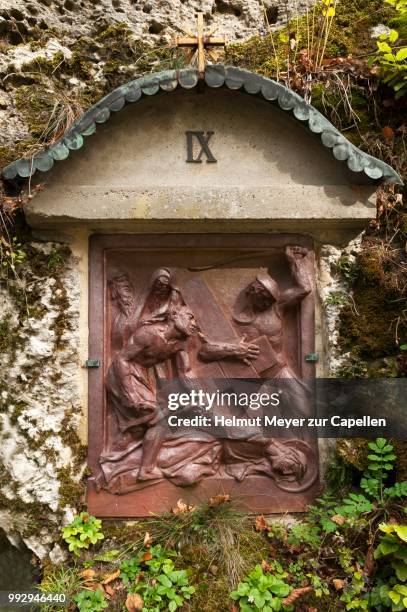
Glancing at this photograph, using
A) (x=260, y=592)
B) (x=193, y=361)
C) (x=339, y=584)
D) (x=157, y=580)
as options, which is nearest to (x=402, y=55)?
(x=193, y=361)

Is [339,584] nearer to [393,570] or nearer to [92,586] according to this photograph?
[393,570]

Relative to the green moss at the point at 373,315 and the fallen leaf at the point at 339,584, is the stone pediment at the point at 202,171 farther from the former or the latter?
the fallen leaf at the point at 339,584

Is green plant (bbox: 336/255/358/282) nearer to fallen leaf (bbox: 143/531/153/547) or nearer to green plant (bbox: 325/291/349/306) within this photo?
green plant (bbox: 325/291/349/306)

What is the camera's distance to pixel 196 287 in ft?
12.7

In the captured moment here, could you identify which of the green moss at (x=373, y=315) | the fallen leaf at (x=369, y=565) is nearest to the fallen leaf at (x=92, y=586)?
the fallen leaf at (x=369, y=565)

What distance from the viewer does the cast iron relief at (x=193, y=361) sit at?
368cm

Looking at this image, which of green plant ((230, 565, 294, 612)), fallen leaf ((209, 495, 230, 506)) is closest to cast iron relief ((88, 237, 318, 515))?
fallen leaf ((209, 495, 230, 506))

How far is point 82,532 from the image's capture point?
11.7 feet

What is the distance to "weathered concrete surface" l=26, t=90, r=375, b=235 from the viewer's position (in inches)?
139

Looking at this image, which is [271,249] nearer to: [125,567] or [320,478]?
[320,478]

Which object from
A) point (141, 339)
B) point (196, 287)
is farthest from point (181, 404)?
point (196, 287)

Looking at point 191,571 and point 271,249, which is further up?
point 271,249

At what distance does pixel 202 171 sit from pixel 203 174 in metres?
0.02

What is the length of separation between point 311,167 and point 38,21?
88.4 inches
